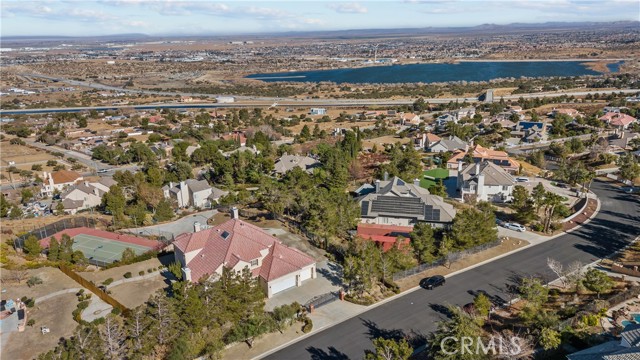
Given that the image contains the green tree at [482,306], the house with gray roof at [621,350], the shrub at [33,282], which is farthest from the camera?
the shrub at [33,282]

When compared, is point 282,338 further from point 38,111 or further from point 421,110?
point 38,111

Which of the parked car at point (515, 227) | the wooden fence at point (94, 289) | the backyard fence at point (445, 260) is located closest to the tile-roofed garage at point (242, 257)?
the wooden fence at point (94, 289)

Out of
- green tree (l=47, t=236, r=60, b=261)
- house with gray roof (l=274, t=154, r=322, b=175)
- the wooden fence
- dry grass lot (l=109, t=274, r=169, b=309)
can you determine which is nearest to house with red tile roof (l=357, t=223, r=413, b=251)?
dry grass lot (l=109, t=274, r=169, b=309)

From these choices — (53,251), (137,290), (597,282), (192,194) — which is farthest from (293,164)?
(597,282)

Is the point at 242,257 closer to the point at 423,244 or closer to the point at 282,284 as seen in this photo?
the point at 282,284

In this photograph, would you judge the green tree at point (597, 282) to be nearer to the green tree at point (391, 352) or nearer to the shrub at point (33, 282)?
the green tree at point (391, 352)

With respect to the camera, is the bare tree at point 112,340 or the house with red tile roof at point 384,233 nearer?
the bare tree at point 112,340
